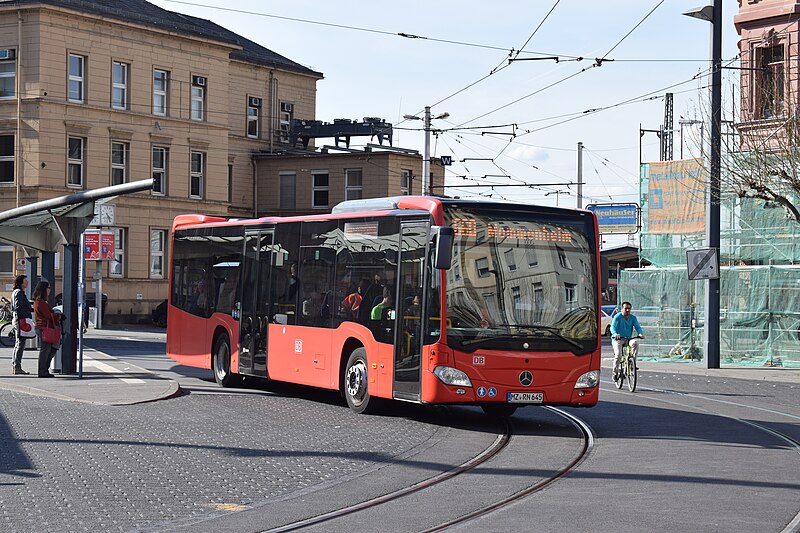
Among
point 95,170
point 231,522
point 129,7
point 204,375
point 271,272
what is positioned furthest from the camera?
point 129,7

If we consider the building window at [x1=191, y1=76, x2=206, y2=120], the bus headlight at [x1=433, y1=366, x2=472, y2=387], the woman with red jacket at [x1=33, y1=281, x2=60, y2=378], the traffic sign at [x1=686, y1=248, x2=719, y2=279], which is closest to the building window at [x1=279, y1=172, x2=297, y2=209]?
the building window at [x1=191, y1=76, x2=206, y2=120]

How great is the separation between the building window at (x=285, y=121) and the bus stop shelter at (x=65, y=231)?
41.1 m

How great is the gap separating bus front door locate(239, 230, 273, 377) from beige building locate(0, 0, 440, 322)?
23.8 metres

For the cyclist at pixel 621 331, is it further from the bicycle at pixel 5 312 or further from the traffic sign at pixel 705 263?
the bicycle at pixel 5 312

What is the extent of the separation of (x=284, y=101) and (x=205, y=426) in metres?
51.7

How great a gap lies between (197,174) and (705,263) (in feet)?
104

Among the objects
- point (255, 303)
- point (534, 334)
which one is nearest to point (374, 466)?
point (534, 334)

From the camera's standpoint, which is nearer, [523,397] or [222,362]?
[523,397]

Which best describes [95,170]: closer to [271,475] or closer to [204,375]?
[204,375]

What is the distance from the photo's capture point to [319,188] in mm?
62531

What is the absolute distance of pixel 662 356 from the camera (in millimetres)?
35906

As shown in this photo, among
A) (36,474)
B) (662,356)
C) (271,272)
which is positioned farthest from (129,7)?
(36,474)

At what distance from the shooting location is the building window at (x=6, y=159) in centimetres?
5059

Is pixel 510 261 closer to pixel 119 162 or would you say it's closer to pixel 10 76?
pixel 10 76
